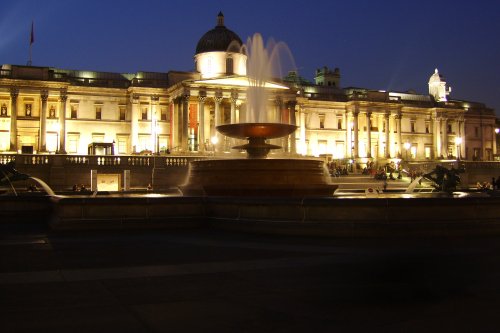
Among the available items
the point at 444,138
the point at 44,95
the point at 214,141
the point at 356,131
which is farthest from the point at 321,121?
the point at 44,95

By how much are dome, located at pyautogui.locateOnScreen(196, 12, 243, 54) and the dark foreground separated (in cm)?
6349

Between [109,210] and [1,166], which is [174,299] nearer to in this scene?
[109,210]

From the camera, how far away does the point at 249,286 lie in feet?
24.5

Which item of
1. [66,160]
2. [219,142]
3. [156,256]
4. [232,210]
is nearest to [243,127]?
[232,210]

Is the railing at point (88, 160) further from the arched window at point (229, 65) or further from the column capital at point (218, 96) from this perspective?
the arched window at point (229, 65)

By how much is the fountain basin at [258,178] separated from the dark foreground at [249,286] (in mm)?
6328

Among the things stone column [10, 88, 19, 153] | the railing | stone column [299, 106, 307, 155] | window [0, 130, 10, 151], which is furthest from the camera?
stone column [299, 106, 307, 155]

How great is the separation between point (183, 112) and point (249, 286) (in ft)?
194

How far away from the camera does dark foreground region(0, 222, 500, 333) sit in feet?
18.5

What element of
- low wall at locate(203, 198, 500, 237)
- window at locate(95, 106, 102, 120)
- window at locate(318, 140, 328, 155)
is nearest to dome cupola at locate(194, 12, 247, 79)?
window at locate(95, 106, 102, 120)

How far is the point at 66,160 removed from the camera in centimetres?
4794

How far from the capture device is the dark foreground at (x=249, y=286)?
18.5ft

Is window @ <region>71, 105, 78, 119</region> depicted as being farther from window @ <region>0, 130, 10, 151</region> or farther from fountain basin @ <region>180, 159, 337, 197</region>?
fountain basin @ <region>180, 159, 337, 197</region>

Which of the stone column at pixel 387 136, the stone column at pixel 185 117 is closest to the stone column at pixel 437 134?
the stone column at pixel 387 136
